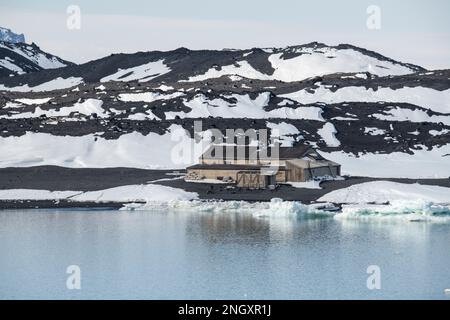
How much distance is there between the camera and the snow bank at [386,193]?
2953 inches

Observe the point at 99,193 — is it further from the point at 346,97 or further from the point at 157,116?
the point at 346,97

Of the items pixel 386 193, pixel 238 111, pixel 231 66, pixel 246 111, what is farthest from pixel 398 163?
pixel 231 66

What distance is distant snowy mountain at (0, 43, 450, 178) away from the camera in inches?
3733

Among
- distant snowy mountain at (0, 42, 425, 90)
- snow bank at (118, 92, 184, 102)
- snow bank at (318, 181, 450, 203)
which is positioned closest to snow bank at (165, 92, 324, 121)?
snow bank at (118, 92, 184, 102)

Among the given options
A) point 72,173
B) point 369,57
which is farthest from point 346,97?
point 72,173

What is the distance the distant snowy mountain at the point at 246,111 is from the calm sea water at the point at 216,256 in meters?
23.1

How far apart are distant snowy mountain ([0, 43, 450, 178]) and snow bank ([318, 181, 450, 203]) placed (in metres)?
9.96

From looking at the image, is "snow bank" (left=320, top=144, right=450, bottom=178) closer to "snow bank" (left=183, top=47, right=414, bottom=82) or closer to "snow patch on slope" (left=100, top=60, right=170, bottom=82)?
"snow bank" (left=183, top=47, right=414, bottom=82)

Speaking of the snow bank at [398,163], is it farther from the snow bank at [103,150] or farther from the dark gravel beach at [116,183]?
the snow bank at [103,150]

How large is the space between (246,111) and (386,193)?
129ft

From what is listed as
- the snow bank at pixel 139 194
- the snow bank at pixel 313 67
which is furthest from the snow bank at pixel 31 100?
the snow bank at pixel 139 194

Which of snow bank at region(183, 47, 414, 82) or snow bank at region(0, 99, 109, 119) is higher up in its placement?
snow bank at region(183, 47, 414, 82)
